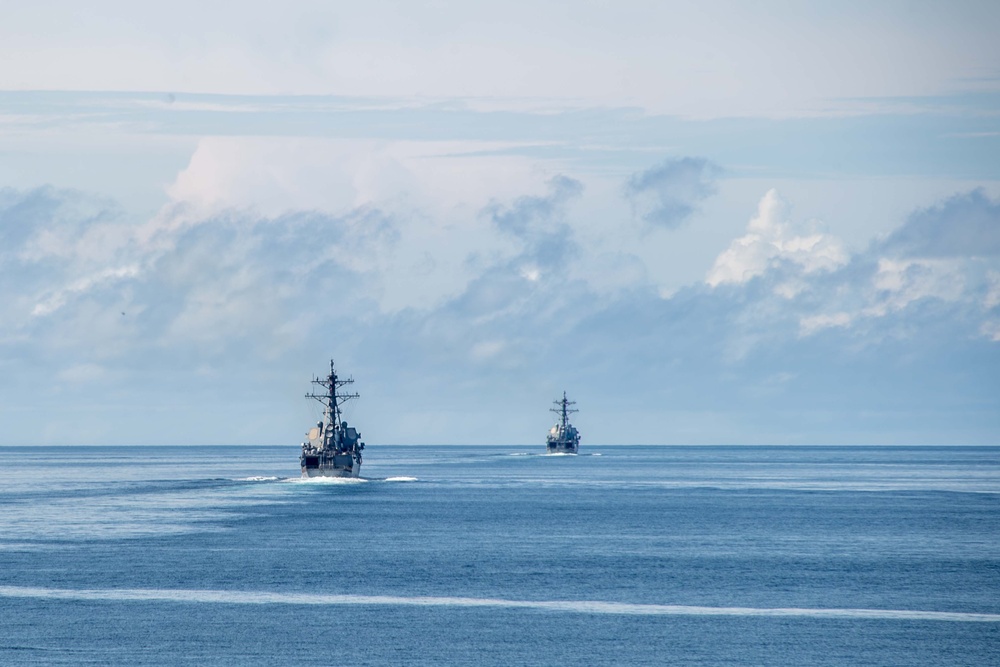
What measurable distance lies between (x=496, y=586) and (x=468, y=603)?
6.40m

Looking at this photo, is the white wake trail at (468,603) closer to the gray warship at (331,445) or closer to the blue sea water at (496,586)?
the blue sea water at (496,586)

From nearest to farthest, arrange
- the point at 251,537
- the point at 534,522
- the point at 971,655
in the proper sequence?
the point at 971,655
the point at 251,537
the point at 534,522

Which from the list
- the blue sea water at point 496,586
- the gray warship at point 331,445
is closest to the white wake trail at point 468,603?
the blue sea water at point 496,586

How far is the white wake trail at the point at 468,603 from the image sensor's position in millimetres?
63200

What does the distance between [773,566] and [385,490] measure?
330 ft

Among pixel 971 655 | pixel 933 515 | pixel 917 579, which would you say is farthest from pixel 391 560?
pixel 933 515

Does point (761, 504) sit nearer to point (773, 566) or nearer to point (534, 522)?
point (534, 522)

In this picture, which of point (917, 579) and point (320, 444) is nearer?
point (917, 579)

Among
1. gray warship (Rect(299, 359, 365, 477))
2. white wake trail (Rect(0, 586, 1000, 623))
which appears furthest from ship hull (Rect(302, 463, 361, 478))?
white wake trail (Rect(0, 586, 1000, 623))

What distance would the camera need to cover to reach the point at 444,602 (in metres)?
66.9

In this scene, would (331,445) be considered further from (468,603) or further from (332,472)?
(468,603)

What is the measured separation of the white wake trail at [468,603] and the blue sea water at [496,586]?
160 mm

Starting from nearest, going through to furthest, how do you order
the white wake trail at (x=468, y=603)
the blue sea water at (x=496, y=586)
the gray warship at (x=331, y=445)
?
the blue sea water at (x=496, y=586) → the white wake trail at (x=468, y=603) → the gray warship at (x=331, y=445)

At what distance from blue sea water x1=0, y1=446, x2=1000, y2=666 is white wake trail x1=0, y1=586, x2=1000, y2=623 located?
160mm
